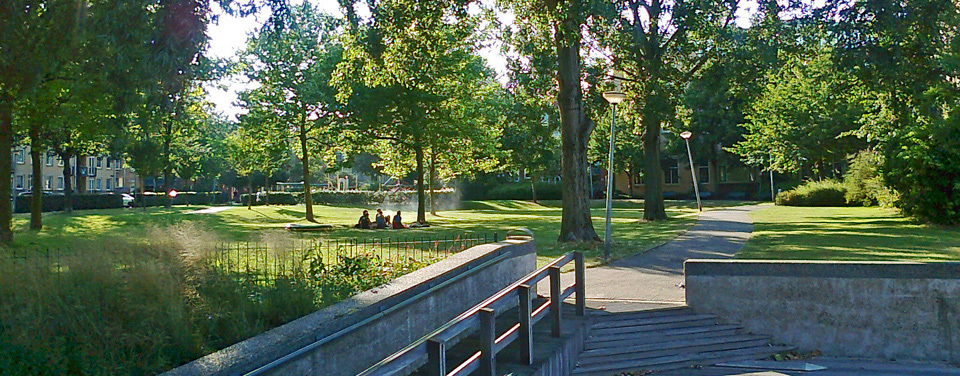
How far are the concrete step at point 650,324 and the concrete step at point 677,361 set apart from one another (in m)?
0.61

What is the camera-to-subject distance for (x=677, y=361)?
8.74 metres

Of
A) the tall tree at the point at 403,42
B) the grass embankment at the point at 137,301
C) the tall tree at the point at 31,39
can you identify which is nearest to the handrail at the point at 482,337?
the grass embankment at the point at 137,301

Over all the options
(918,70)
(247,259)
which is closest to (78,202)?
(247,259)

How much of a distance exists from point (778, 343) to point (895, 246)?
994 cm

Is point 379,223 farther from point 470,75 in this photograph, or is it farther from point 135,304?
point 135,304

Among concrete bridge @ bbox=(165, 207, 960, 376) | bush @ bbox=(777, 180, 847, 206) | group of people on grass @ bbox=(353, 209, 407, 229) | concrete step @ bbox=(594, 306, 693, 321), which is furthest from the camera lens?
bush @ bbox=(777, 180, 847, 206)

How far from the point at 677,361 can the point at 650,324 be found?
2.82 feet

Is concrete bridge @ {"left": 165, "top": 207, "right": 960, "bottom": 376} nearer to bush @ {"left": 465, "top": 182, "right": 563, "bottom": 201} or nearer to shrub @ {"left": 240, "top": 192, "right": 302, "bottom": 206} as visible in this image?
shrub @ {"left": 240, "top": 192, "right": 302, "bottom": 206}

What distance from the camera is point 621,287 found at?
12.3 meters

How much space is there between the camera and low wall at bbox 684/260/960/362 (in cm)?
910

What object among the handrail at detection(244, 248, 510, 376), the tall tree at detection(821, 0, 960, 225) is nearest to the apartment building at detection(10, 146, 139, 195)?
the tall tree at detection(821, 0, 960, 225)

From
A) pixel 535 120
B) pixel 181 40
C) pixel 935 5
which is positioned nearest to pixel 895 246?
pixel 935 5

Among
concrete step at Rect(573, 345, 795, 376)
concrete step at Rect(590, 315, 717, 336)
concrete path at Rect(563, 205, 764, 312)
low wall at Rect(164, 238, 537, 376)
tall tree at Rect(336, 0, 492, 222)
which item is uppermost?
tall tree at Rect(336, 0, 492, 222)

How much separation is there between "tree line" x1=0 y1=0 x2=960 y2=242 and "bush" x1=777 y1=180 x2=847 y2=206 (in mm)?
7463
